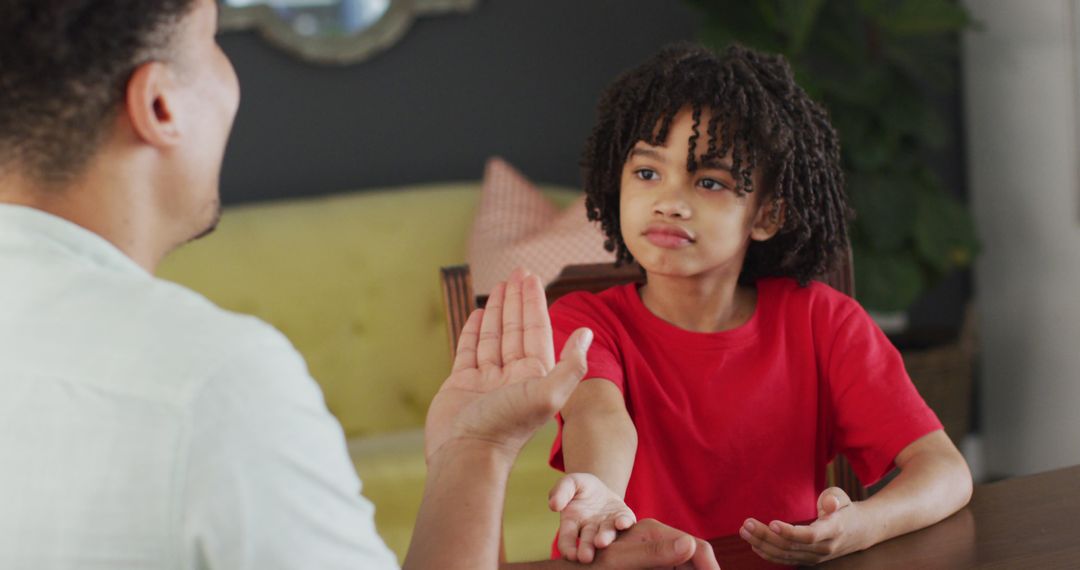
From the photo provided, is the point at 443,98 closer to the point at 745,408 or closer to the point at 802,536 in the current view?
the point at 745,408

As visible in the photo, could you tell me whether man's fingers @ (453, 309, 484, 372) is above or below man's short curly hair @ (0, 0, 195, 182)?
below

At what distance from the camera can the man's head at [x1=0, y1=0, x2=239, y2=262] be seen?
685 millimetres

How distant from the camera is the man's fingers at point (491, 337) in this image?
1.04 m

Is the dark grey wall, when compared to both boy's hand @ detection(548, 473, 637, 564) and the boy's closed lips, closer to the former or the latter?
the boy's closed lips

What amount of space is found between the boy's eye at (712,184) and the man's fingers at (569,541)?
527mm

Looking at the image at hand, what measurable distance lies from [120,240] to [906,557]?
2.27 feet

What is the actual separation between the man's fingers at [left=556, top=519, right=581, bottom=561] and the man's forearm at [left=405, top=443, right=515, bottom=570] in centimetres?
12

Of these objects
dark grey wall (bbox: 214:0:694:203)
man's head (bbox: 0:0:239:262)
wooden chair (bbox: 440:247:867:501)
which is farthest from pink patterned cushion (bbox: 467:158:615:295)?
man's head (bbox: 0:0:239:262)

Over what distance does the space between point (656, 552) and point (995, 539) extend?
317mm

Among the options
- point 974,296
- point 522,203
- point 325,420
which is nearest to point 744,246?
point 325,420

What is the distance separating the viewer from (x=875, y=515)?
1086mm

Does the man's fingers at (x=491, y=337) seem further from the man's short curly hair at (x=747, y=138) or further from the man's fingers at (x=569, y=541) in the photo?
the man's short curly hair at (x=747, y=138)

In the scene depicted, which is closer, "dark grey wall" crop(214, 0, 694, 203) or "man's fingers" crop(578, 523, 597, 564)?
"man's fingers" crop(578, 523, 597, 564)

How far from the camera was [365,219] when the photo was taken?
3.45m
